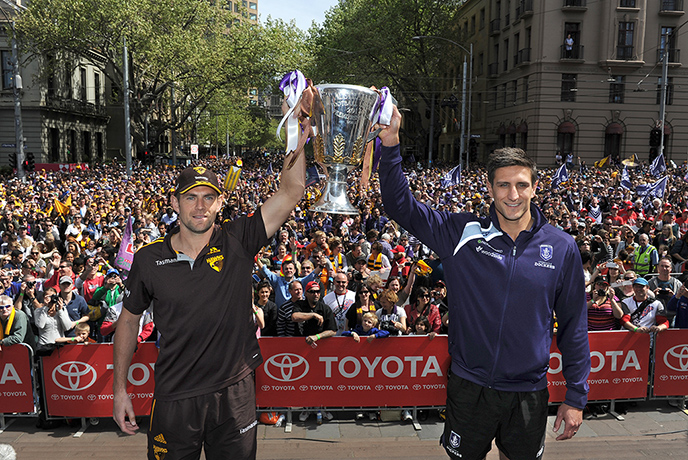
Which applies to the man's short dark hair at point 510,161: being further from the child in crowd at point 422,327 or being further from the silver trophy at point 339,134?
the child in crowd at point 422,327

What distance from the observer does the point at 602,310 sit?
25.4 ft

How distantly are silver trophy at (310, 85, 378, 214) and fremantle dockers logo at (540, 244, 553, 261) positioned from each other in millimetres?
952

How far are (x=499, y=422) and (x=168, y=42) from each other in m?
37.5

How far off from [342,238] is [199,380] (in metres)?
10.2

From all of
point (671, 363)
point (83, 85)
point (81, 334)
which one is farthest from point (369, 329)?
point (83, 85)

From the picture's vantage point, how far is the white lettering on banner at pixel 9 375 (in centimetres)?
689

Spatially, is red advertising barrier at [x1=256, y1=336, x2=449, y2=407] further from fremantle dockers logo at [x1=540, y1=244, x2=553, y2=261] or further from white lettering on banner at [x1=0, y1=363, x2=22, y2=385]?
fremantle dockers logo at [x1=540, y1=244, x2=553, y2=261]

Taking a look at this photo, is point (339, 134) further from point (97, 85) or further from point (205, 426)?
point (97, 85)

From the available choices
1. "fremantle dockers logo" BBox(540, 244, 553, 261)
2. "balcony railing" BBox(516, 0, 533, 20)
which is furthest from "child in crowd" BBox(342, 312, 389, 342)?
"balcony railing" BBox(516, 0, 533, 20)

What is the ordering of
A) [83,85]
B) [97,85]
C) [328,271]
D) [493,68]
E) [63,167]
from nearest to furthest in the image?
[328,271] → [63,167] → [493,68] → [83,85] → [97,85]

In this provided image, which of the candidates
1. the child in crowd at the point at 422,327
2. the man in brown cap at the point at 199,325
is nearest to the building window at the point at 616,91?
the child in crowd at the point at 422,327

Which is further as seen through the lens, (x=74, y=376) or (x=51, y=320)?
(x=51, y=320)

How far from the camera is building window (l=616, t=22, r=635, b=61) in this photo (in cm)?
3884

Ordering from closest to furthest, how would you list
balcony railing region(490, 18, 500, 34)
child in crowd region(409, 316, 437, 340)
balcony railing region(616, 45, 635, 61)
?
child in crowd region(409, 316, 437, 340) < balcony railing region(616, 45, 635, 61) < balcony railing region(490, 18, 500, 34)
